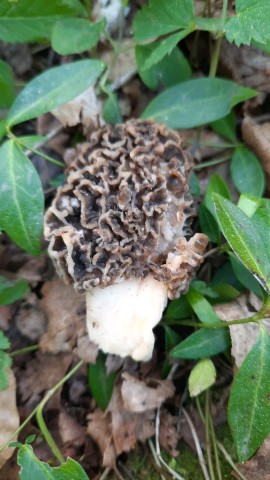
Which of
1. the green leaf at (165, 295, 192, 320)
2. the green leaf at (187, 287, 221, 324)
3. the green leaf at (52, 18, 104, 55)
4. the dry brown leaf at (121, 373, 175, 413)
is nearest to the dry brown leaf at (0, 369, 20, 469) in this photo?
the dry brown leaf at (121, 373, 175, 413)

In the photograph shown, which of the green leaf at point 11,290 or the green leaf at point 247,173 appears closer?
the green leaf at point 11,290

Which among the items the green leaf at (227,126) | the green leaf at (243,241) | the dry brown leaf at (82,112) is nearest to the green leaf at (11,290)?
the dry brown leaf at (82,112)

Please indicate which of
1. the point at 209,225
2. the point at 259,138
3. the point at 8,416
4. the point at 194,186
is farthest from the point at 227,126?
the point at 8,416

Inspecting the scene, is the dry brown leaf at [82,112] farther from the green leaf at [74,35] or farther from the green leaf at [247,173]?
the green leaf at [247,173]

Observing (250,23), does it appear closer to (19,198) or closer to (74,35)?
(74,35)

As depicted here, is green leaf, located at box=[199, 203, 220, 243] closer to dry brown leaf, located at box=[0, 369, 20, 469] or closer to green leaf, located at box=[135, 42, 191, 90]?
green leaf, located at box=[135, 42, 191, 90]
